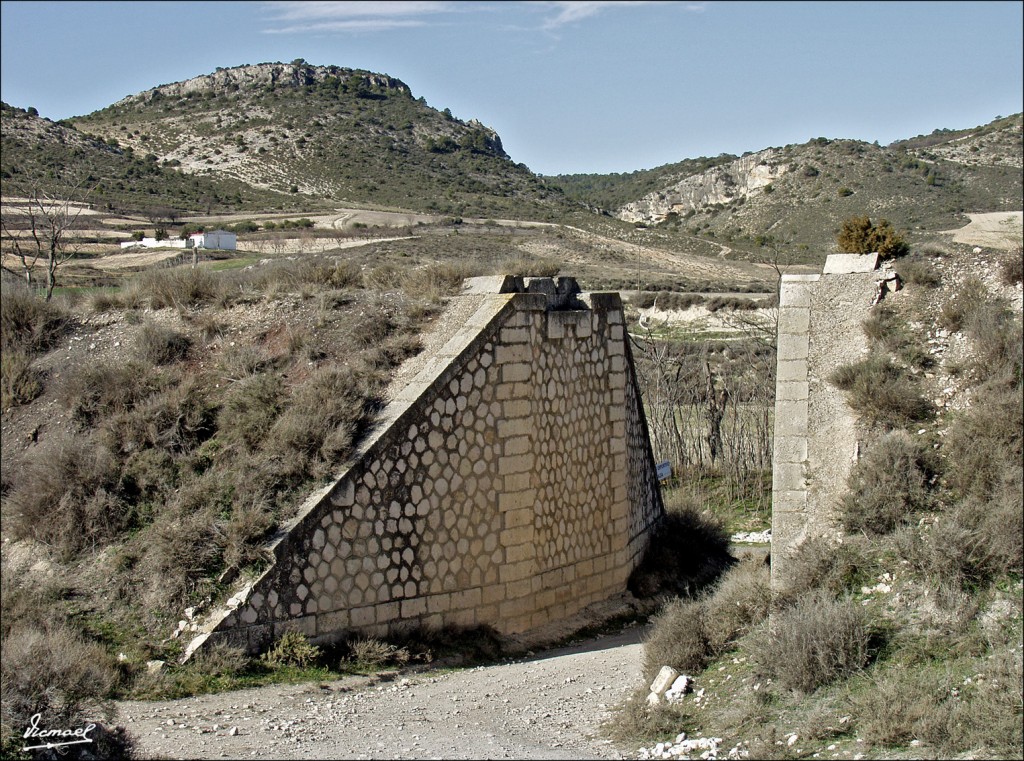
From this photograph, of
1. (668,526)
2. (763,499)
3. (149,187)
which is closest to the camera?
(668,526)

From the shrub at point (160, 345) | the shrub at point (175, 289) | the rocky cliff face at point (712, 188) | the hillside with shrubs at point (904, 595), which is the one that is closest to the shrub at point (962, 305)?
the hillside with shrubs at point (904, 595)

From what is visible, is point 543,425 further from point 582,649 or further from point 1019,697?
point 1019,697

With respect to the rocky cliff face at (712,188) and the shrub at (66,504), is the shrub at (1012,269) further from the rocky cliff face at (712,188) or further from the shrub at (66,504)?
the rocky cliff face at (712,188)

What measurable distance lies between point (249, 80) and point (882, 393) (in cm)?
8241

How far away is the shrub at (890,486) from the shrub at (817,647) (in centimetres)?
83

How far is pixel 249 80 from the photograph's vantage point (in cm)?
8219

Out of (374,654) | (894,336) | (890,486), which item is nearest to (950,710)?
(890,486)

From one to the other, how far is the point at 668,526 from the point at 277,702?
871 cm

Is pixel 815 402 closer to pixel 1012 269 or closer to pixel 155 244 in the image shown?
pixel 1012 269

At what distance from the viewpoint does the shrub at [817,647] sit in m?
6.78

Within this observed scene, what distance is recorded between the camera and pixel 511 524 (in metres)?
10.7

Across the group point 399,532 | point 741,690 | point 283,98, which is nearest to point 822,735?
point 741,690

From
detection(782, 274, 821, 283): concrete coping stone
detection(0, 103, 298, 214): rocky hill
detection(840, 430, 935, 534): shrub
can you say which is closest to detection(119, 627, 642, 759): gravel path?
detection(840, 430, 935, 534): shrub

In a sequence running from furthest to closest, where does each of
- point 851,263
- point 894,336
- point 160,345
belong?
1. point 160,345
2. point 851,263
3. point 894,336
